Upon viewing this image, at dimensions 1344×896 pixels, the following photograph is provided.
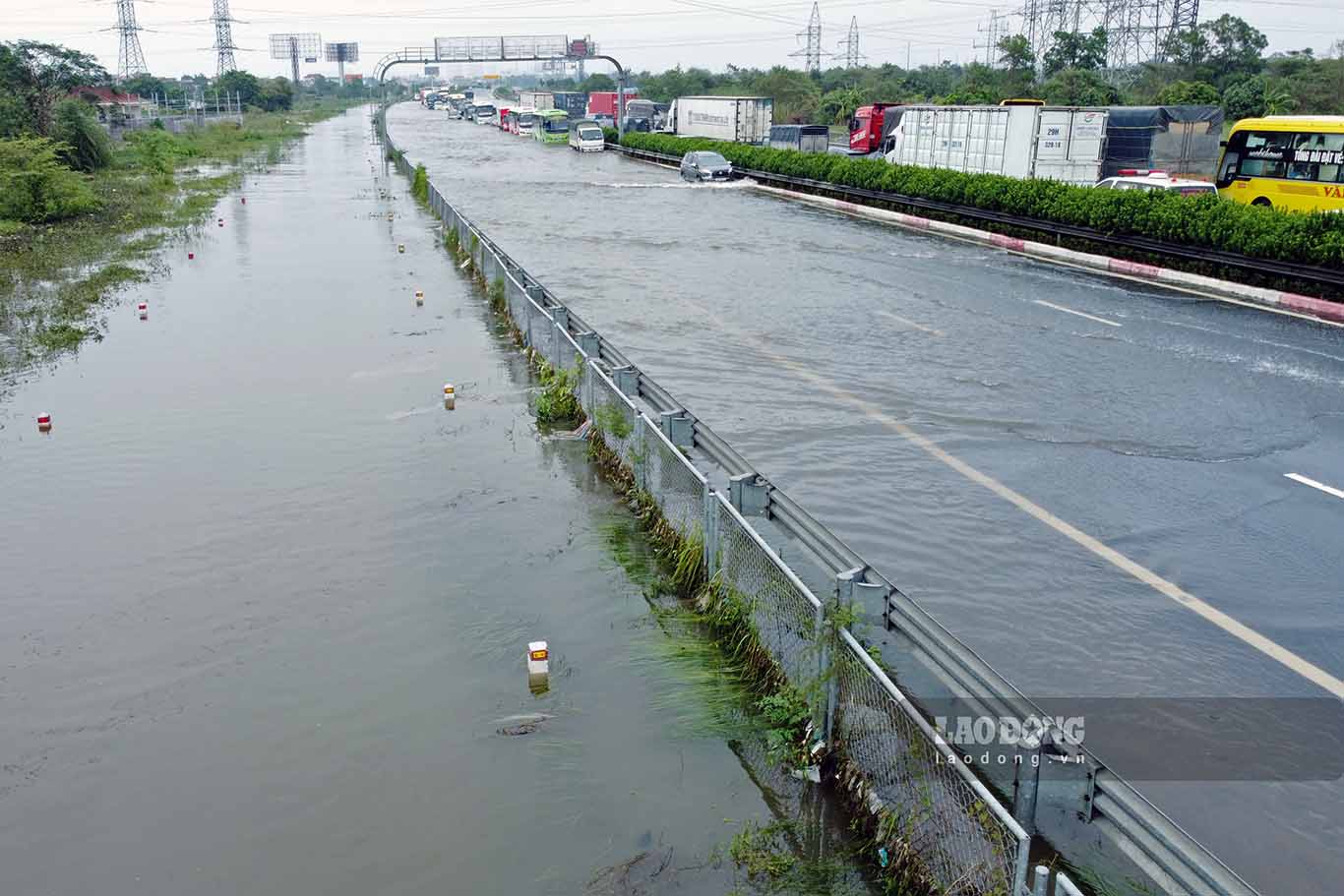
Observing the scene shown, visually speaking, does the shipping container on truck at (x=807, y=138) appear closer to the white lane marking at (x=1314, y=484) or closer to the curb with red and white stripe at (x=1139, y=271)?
the curb with red and white stripe at (x=1139, y=271)

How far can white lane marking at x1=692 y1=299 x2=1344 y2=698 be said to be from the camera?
7.17 metres

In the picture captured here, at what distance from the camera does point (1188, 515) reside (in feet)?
31.7

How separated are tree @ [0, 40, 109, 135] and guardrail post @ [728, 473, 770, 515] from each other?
142 ft

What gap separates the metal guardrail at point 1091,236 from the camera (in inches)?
768

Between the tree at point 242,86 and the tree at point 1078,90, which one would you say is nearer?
the tree at point 1078,90

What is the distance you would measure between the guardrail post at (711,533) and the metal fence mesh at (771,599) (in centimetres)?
4

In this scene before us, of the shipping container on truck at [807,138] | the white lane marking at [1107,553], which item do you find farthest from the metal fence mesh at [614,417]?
the shipping container on truck at [807,138]

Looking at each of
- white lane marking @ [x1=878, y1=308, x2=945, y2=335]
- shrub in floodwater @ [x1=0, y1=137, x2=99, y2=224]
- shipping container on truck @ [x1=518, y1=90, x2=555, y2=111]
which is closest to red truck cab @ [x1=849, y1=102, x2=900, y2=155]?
shrub in floodwater @ [x1=0, y1=137, x2=99, y2=224]

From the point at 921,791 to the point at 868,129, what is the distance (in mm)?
48412

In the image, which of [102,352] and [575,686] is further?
[102,352]

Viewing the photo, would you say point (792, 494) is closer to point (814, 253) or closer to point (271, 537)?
point (271, 537)

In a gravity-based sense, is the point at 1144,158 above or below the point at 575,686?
above

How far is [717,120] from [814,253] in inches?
1374

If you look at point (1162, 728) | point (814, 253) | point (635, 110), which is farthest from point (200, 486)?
point (635, 110)
